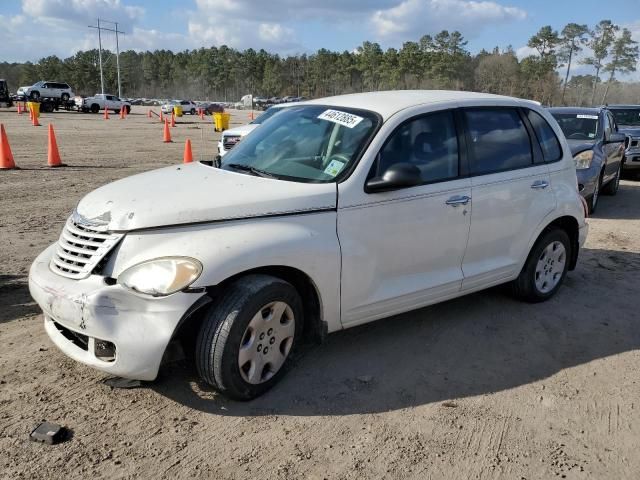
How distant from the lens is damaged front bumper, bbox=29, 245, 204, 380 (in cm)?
298

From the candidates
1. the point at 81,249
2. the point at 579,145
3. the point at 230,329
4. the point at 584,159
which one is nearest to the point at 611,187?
the point at 579,145

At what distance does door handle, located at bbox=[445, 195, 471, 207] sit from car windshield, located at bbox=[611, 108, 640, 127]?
1376cm

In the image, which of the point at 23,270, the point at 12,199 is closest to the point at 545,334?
the point at 23,270

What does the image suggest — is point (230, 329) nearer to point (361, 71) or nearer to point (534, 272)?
point (534, 272)

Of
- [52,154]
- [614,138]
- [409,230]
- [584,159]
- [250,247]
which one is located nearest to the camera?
[250,247]

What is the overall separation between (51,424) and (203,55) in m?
136

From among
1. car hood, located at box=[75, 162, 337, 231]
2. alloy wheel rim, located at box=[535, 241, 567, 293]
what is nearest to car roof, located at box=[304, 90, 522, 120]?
car hood, located at box=[75, 162, 337, 231]

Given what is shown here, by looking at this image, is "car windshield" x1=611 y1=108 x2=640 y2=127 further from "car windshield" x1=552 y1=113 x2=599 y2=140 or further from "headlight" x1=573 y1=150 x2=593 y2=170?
"headlight" x1=573 y1=150 x2=593 y2=170

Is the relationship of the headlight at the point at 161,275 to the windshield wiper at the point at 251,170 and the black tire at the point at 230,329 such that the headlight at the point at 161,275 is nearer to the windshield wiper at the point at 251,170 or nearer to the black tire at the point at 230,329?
the black tire at the point at 230,329

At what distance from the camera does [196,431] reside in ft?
10.0

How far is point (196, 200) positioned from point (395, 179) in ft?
4.14

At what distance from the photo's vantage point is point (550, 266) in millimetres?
5168

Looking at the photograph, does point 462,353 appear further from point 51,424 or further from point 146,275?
point 51,424

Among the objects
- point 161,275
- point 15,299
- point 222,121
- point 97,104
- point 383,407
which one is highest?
point 97,104
